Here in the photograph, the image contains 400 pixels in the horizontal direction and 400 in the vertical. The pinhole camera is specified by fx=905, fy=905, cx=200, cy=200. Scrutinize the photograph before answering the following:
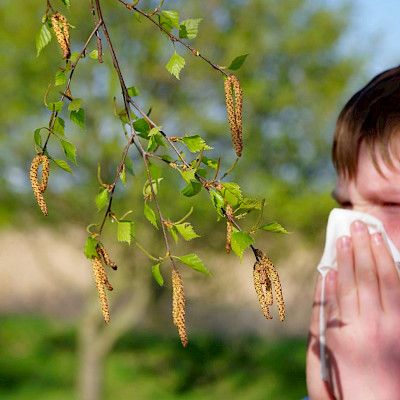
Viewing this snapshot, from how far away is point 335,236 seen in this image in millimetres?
2117

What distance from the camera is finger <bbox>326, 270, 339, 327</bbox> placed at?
82.5 inches

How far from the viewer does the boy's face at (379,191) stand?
2.08 meters

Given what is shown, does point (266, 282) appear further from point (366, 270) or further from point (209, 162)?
point (366, 270)

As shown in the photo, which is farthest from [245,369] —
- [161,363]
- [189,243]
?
[189,243]

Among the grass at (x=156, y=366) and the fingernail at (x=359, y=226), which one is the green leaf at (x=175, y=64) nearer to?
the fingernail at (x=359, y=226)

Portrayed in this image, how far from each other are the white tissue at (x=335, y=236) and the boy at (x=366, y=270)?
0.06ft

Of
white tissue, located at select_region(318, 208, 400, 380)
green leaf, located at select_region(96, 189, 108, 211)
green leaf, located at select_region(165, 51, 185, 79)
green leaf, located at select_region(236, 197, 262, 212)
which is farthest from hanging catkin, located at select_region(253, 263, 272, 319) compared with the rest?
white tissue, located at select_region(318, 208, 400, 380)

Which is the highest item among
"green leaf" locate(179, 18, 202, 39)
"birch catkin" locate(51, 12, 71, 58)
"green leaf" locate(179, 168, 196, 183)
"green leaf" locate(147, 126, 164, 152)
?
"green leaf" locate(179, 18, 202, 39)

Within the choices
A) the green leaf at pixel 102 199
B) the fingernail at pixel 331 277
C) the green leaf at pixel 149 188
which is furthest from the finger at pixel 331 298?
the green leaf at pixel 102 199

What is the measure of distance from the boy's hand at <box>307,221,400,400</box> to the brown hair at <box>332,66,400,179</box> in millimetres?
194

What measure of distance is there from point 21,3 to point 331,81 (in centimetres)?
417

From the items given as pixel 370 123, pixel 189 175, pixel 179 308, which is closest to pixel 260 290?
pixel 179 308

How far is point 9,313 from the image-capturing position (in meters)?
21.1

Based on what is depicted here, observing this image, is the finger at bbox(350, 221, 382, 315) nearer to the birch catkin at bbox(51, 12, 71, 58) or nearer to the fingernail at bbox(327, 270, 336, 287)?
the fingernail at bbox(327, 270, 336, 287)
